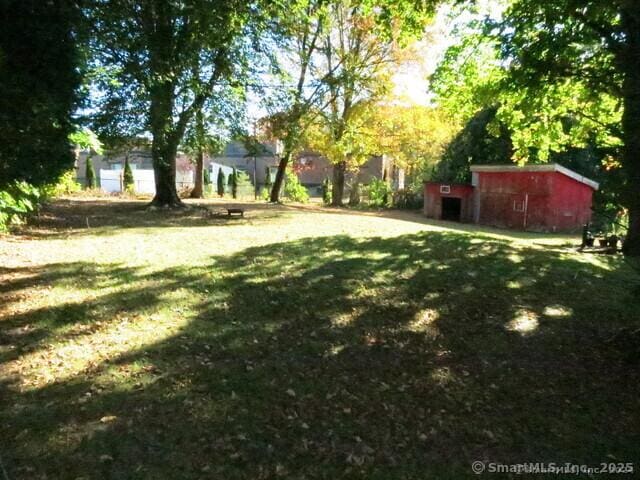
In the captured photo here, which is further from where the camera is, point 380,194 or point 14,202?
point 380,194

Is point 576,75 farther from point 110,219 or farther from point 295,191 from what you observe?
point 295,191

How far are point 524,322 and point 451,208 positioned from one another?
2106 centimetres

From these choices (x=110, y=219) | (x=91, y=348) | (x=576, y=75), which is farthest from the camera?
(x=110, y=219)

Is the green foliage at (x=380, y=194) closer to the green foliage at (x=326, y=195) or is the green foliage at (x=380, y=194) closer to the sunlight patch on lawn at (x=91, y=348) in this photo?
the green foliage at (x=326, y=195)

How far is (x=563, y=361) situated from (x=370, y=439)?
2.71m

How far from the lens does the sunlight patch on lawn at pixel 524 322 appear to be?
6.09 m

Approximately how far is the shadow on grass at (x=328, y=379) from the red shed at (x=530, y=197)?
15.7 meters

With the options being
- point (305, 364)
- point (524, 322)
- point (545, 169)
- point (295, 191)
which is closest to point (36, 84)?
point (305, 364)

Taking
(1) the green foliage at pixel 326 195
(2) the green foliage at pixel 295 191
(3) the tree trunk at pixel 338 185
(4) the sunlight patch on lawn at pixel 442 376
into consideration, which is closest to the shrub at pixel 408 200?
(3) the tree trunk at pixel 338 185

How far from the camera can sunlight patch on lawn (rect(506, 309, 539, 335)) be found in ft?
20.0

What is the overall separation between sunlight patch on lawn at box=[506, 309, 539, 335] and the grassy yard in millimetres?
29

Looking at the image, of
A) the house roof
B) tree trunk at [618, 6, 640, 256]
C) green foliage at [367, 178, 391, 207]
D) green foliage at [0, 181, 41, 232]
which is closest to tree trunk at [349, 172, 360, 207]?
green foliage at [367, 178, 391, 207]

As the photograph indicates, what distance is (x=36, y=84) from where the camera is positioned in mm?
4988

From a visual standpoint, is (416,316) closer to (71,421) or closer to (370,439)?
(370,439)
